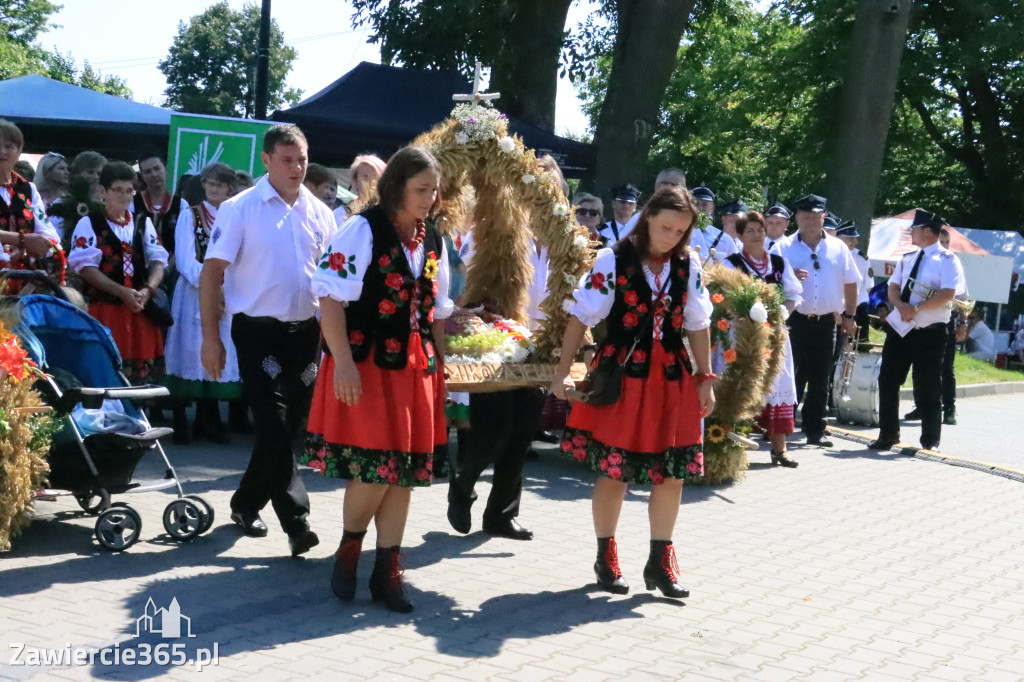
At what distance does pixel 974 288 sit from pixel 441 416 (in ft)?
66.8

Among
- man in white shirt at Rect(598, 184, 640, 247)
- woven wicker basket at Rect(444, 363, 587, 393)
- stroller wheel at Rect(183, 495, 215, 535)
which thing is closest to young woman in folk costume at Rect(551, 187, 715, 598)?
woven wicker basket at Rect(444, 363, 587, 393)

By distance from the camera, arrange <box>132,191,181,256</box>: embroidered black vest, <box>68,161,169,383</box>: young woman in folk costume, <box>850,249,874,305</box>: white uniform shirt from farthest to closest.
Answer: <box>850,249,874,305</box>: white uniform shirt < <box>132,191,181,256</box>: embroidered black vest < <box>68,161,169,383</box>: young woman in folk costume

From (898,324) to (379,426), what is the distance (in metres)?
7.22

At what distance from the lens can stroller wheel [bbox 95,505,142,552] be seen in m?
6.05

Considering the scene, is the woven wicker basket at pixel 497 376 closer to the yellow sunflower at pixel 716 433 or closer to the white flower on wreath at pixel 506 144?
the white flower on wreath at pixel 506 144

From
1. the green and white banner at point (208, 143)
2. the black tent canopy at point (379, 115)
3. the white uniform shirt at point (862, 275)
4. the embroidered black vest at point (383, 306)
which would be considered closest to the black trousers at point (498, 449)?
the embroidered black vest at point (383, 306)

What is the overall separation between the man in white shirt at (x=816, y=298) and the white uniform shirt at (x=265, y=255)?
19.5 ft

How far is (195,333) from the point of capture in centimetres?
946

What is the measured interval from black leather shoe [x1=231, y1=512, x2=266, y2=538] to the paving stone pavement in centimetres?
6

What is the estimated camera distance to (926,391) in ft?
37.3

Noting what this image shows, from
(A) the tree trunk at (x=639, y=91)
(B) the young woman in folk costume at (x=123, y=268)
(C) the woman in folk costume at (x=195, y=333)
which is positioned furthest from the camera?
(A) the tree trunk at (x=639, y=91)

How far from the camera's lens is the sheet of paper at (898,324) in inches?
446

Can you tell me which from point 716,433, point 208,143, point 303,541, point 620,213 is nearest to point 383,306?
point 303,541

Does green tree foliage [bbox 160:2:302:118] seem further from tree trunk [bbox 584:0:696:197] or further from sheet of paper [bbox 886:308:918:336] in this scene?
sheet of paper [bbox 886:308:918:336]
